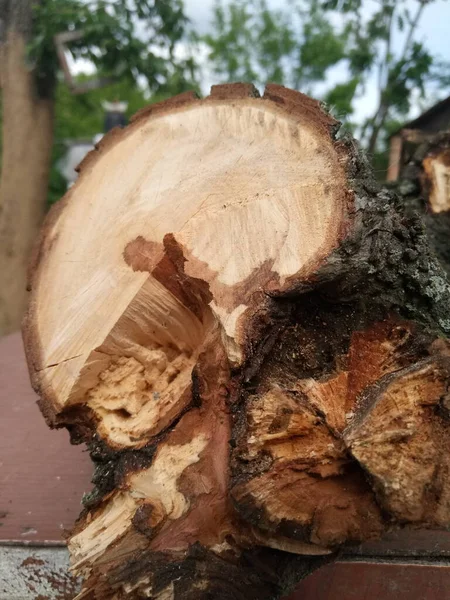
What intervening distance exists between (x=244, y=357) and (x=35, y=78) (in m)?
4.44

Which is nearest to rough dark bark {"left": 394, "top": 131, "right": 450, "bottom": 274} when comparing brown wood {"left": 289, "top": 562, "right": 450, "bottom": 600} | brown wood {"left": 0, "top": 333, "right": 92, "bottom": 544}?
brown wood {"left": 289, "top": 562, "right": 450, "bottom": 600}

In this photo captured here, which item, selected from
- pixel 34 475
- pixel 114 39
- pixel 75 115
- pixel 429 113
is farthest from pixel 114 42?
pixel 75 115

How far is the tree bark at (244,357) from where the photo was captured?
0.72 m

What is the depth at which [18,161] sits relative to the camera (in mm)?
4305

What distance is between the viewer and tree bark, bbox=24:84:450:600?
2.35ft

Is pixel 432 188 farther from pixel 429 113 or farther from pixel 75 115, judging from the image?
pixel 75 115

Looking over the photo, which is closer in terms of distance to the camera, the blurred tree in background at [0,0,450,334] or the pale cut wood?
the pale cut wood

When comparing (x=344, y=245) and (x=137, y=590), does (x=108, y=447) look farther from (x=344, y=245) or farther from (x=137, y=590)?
(x=344, y=245)

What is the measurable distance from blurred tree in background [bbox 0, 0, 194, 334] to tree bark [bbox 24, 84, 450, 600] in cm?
341

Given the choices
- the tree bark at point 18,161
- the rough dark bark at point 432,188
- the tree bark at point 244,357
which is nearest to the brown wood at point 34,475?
the tree bark at point 244,357

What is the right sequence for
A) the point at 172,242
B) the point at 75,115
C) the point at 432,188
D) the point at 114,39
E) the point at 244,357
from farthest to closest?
the point at 75,115
the point at 114,39
the point at 432,188
the point at 172,242
the point at 244,357

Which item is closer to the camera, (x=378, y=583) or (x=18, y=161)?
(x=378, y=583)

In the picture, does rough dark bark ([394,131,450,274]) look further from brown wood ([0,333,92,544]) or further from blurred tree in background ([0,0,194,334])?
blurred tree in background ([0,0,194,334])

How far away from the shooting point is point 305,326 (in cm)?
83
